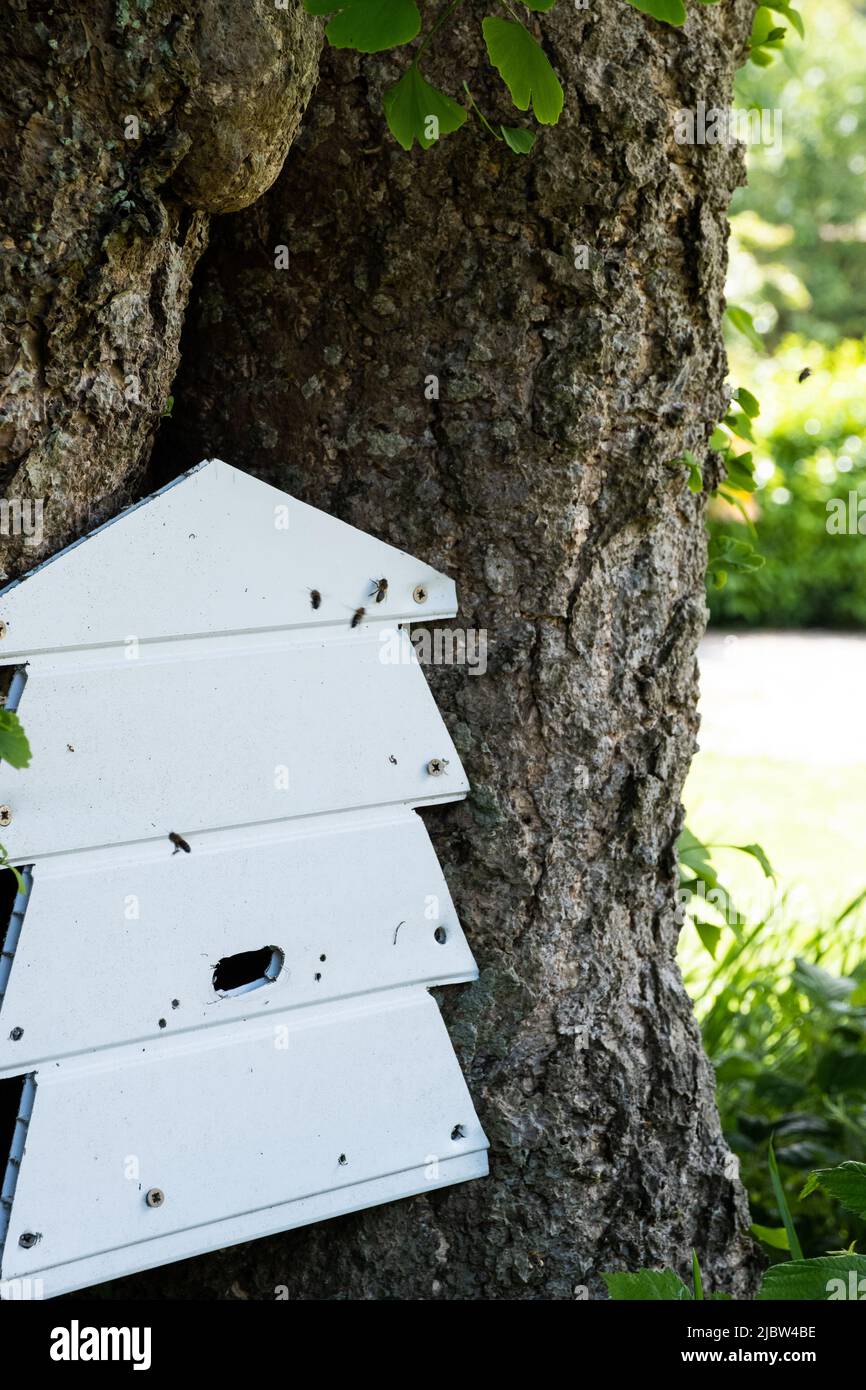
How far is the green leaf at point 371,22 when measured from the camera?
133 centimetres

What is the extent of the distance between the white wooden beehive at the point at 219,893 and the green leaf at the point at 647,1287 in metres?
0.30

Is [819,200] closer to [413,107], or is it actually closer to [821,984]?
[821,984]

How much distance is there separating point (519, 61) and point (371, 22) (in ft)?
0.62

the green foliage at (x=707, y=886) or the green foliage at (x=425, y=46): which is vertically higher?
the green foliage at (x=425, y=46)

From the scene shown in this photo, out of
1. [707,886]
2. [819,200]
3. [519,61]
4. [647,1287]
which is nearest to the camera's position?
[519,61]

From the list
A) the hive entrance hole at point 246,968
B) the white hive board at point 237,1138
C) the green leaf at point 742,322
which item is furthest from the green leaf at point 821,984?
the hive entrance hole at point 246,968

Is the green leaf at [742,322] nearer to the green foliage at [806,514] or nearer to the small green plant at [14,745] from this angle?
the small green plant at [14,745]

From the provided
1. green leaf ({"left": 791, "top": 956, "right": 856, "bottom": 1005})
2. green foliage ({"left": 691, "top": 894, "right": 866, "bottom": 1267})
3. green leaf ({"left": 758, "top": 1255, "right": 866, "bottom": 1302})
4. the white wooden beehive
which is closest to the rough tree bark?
the white wooden beehive

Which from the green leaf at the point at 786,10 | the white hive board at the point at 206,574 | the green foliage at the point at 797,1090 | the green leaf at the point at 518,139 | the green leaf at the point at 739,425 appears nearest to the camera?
the white hive board at the point at 206,574

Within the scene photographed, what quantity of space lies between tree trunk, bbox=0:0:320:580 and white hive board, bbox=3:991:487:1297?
0.65 meters

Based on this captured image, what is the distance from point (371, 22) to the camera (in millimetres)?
1334

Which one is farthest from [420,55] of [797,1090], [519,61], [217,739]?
[797,1090]

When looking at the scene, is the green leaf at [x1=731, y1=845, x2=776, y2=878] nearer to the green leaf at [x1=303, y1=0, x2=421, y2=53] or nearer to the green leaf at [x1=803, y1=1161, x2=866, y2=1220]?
the green leaf at [x1=803, y1=1161, x2=866, y2=1220]

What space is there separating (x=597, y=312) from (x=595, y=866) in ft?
2.59
